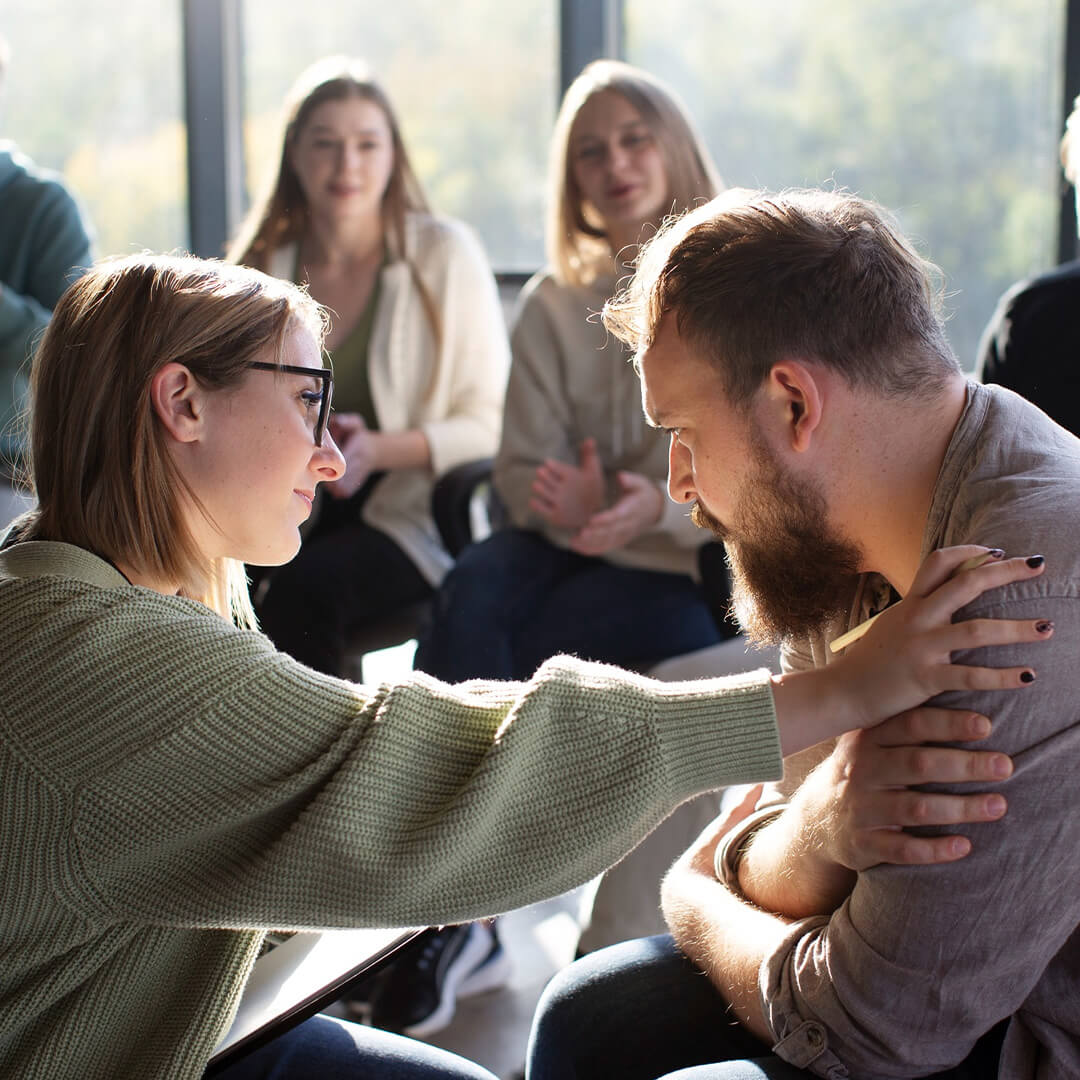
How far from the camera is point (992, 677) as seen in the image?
1.04m

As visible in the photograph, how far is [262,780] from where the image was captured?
110 centimetres

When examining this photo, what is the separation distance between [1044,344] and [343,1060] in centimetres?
179

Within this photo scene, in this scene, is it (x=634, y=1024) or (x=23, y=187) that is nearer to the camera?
(x=634, y=1024)

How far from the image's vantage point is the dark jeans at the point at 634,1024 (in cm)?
139

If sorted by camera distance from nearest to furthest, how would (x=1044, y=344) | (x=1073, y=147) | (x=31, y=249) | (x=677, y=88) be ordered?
(x=1073, y=147), (x=1044, y=344), (x=31, y=249), (x=677, y=88)

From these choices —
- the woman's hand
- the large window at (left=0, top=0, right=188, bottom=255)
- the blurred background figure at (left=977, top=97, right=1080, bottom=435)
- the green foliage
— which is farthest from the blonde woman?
the large window at (left=0, top=0, right=188, bottom=255)

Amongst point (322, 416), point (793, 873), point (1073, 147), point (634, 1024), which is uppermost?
point (1073, 147)

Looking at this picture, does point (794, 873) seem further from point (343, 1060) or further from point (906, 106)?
point (906, 106)

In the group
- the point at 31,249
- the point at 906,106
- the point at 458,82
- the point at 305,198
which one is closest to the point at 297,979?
the point at 305,198

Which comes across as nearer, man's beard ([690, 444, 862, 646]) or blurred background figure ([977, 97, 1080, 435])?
man's beard ([690, 444, 862, 646])

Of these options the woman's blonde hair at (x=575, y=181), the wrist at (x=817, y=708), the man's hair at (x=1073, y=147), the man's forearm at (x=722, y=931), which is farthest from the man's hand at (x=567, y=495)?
the wrist at (x=817, y=708)

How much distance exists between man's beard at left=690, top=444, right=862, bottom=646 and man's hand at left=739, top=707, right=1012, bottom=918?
23 cm

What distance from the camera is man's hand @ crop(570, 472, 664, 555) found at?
267 cm

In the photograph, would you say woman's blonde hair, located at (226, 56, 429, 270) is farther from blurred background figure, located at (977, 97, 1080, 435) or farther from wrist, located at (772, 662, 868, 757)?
wrist, located at (772, 662, 868, 757)
